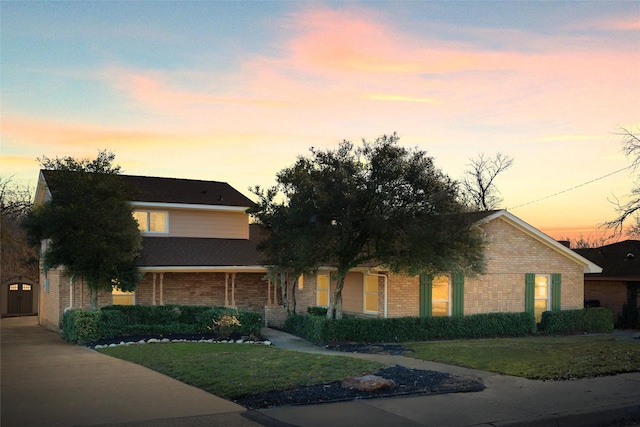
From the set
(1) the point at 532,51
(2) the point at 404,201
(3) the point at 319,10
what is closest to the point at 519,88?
(1) the point at 532,51

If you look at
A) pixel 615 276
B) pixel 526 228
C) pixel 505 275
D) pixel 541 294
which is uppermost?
pixel 526 228

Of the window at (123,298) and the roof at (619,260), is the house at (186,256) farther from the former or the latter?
the roof at (619,260)

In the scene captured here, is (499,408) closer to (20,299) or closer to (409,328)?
(409,328)

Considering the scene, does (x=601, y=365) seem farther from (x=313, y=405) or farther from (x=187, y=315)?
(x=187, y=315)

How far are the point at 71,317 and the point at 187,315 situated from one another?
4091 mm

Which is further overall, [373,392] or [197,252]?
[197,252]

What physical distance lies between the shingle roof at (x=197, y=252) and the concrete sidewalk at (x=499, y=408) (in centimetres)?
1564

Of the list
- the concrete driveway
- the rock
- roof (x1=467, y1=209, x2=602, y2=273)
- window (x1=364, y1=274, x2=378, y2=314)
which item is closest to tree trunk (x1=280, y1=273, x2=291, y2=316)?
window (x1=364, y1=274, x2=378, y2=314)

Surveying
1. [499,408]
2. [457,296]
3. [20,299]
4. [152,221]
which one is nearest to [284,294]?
[152,221]

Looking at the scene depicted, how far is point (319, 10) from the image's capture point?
16906mm

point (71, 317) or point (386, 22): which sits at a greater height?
point (386, 22)

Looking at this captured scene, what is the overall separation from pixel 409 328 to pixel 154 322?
9.04 meters

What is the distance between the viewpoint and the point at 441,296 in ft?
85.5

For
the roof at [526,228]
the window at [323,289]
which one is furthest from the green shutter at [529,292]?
the window at [323,289]
